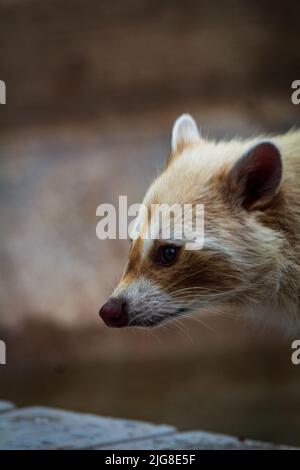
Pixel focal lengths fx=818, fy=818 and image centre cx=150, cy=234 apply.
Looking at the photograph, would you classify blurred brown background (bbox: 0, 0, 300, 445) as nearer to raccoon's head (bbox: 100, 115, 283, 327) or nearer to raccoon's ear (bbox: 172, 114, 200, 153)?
raccoon's ear (bbox: 172, 114, 200, 153)

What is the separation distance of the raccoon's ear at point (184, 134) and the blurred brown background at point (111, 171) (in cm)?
101

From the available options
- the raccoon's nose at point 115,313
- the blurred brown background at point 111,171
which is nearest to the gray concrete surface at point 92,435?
the raccoon's nose at point 115,313

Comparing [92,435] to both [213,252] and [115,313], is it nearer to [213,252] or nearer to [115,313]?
[115,313]

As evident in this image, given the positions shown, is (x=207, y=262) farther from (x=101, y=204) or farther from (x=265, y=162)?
(x=101, y=204)

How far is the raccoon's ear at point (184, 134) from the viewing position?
1897mm

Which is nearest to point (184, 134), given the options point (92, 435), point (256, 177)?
point (256, 177)

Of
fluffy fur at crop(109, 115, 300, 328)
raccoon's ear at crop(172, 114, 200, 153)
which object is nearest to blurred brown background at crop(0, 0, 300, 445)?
raccoon's ear at crop(172, 114, 200, 153)

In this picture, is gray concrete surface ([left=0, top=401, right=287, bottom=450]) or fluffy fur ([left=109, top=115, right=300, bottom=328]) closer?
fluffy fur ([left=109, top=115, right=300, bottom=328])

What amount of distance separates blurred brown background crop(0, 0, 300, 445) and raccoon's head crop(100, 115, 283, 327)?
1252mm

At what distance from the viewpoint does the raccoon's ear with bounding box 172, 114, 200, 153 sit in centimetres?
190

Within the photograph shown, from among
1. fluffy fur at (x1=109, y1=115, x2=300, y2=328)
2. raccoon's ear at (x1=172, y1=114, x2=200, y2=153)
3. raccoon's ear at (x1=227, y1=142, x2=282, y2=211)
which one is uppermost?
raccoon's ear at (x1=172, y1=114, x2=200, y2=153)

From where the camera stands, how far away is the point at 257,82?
3.29 meters

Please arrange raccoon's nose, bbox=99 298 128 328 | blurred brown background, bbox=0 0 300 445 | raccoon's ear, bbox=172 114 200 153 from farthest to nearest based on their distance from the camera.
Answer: blurred brown background, bbox=0 0 300 445 → raccoon's ear, bbox=172 114 200 153 → raccoon's nose, bbox=99 298 128 328
